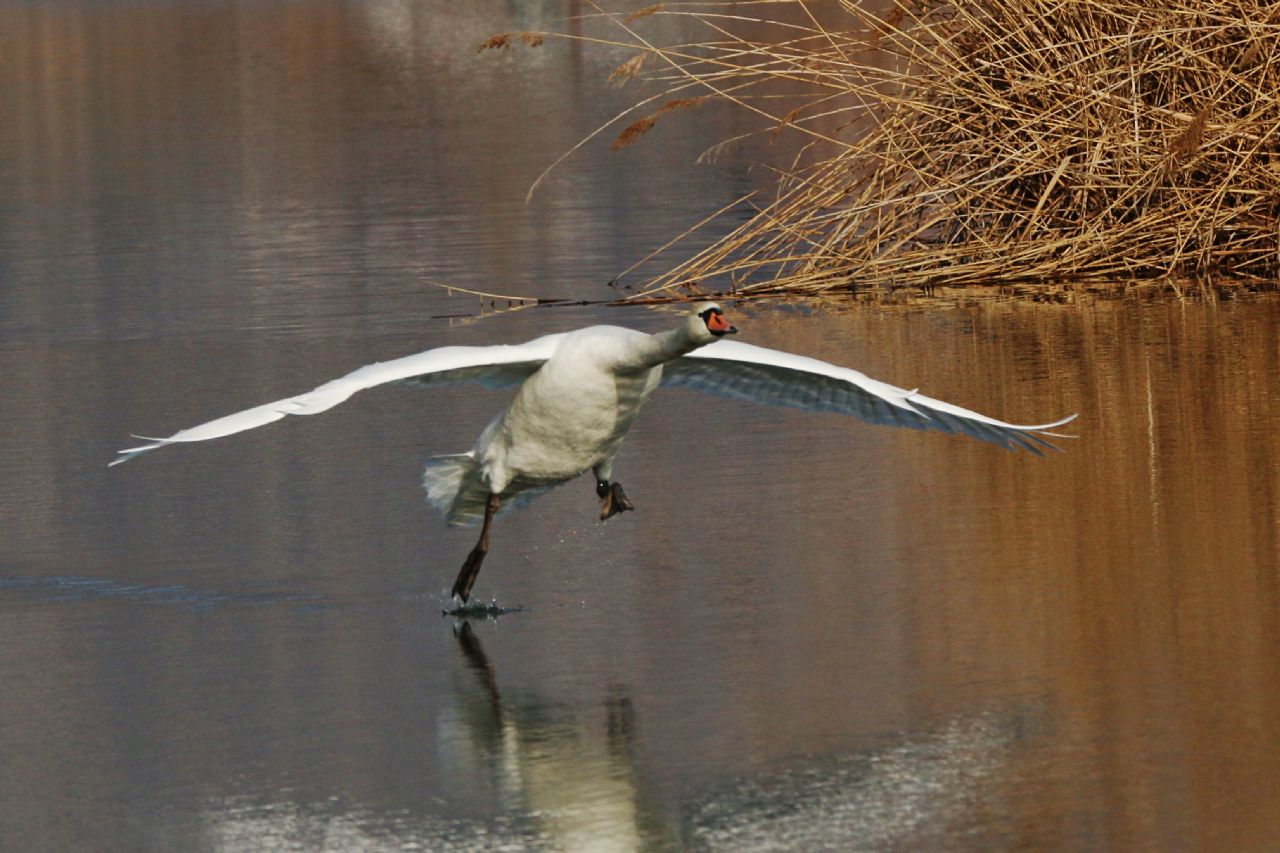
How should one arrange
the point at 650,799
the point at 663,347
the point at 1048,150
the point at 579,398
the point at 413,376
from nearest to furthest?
the point at 650,799, the point at 663,347, the point at 579,398, the point at 413,376, the point at 1048,150

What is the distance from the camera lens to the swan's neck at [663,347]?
700cm

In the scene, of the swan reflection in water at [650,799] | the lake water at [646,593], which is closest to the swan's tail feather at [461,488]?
the lake water at [646,593]

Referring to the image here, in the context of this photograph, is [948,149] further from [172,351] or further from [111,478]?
[111,478]

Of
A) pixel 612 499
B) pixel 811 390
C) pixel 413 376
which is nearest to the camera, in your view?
pixel 413 376

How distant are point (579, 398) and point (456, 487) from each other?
787mm

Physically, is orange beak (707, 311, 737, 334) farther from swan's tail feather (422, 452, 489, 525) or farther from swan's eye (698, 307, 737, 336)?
swan's tail feather (422, 452, 489, 525)

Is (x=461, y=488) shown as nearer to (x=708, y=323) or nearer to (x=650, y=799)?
(x=708, y=323)

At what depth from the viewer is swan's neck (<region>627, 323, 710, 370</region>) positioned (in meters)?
7.00

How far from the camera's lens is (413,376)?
7773 millimetres

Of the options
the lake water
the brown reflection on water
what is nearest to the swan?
the lake water

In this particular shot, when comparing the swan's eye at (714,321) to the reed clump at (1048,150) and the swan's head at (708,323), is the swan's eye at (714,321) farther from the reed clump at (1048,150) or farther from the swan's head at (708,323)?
the reed clump at (1048,150)

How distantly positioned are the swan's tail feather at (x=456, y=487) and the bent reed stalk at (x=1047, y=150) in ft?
17.0

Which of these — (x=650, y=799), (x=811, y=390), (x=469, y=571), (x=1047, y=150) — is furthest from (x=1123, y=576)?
(x=1047, y=150)

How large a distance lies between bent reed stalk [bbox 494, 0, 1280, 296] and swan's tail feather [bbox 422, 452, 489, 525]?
5.17 m
